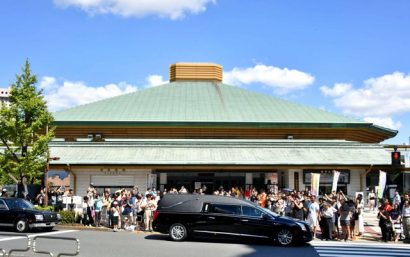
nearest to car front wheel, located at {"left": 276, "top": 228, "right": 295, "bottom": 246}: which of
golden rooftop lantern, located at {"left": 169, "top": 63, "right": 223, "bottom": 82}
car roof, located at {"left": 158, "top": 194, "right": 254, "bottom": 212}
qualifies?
car roof, located at {"left": 158, "top": 194, "right": 254, "bottom": 212}

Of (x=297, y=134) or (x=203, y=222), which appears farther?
(x=297, y=134)

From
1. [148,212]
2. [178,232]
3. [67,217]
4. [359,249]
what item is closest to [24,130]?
[67,217]

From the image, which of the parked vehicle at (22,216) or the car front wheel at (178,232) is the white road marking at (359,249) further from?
the parked vehicle at (22,216)

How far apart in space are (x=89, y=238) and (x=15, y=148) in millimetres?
13032

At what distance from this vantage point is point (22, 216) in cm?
2123

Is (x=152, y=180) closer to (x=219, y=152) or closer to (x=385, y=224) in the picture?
(x=219, y=152)

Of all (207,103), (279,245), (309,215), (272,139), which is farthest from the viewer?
(207,103)

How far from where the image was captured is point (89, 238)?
772 inches

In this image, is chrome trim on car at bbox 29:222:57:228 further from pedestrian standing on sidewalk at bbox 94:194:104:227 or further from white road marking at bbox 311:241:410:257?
white road marking at bbox 311:241:410:257

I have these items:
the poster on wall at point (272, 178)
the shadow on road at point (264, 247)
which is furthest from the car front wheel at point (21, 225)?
the poster on wall at point (272, 178)

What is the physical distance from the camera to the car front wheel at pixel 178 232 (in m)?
19.2

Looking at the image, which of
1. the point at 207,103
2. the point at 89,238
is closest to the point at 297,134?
the point at 207,103

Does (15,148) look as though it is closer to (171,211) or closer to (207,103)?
(171,211)

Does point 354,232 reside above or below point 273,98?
below
